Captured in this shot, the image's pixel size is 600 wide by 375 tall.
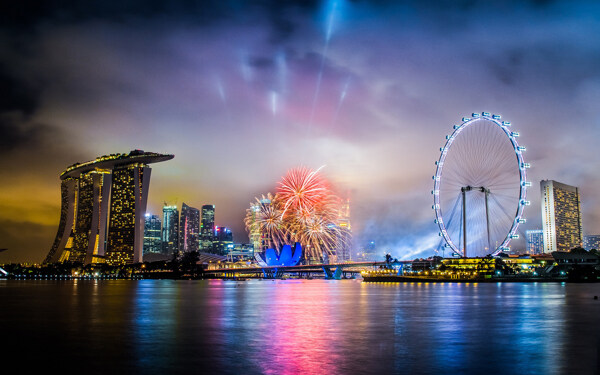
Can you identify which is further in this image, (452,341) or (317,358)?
(452,341)

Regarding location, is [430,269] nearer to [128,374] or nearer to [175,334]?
[175,334]

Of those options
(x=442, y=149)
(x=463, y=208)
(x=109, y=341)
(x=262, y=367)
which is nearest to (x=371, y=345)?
(x=262, y=367)

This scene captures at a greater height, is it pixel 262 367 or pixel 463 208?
pixel 463 208

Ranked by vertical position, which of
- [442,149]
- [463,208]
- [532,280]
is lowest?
[532,280]

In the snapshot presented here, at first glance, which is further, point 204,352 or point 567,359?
point 204,352

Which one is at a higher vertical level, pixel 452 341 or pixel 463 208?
pixel 463 208

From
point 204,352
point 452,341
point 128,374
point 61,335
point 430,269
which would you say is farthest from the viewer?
point 430,269

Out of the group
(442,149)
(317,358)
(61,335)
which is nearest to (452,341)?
(317,358)

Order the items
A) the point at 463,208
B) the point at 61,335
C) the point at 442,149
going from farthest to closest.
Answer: the point at 463,208 → the point at 442,149 → the point at 61,335

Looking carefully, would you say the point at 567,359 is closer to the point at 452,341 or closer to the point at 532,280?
the point at 452,341

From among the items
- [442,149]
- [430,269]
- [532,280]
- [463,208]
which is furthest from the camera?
[430,269]
